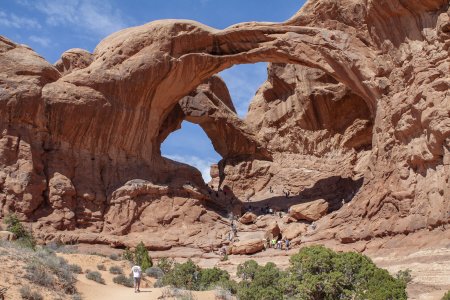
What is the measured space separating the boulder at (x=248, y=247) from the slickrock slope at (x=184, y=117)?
1.39 m

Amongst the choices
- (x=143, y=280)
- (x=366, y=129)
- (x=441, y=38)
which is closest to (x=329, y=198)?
(x=366, y=129)

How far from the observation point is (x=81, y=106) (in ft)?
96.4

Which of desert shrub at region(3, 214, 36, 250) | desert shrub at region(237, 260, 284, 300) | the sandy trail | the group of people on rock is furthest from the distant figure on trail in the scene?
the sandy trail

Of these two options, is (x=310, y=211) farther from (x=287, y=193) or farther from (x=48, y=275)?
(x=48, y=275)

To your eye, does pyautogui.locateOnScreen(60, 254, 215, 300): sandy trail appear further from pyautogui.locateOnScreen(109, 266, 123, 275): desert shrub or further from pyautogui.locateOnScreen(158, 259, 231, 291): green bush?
pyautogui.locateOnScreen(158, 259, 231, 291): green bush

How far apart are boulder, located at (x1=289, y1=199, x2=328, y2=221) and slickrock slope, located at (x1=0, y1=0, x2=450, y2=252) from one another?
1102mm

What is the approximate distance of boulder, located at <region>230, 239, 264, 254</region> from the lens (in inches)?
1074

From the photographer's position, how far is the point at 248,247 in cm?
2727

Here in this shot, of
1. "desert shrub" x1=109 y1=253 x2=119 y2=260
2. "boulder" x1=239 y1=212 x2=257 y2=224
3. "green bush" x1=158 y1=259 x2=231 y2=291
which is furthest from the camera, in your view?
"boulder" x1=239 y1=212 x2=257 y2=224

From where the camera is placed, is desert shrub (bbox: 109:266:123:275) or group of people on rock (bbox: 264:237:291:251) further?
group of people on rock (bbox: 264:237:291:251)

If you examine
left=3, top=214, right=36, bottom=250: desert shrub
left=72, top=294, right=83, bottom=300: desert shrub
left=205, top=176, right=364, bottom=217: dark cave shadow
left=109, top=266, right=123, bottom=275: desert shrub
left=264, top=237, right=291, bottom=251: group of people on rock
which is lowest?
left=72, top=294, right=83, bottom=300: desert shrub

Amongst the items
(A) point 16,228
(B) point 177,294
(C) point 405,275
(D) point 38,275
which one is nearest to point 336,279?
(B) point 177,294

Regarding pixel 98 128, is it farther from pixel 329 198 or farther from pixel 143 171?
pixel 329 198

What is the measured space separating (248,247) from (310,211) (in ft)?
13.5
